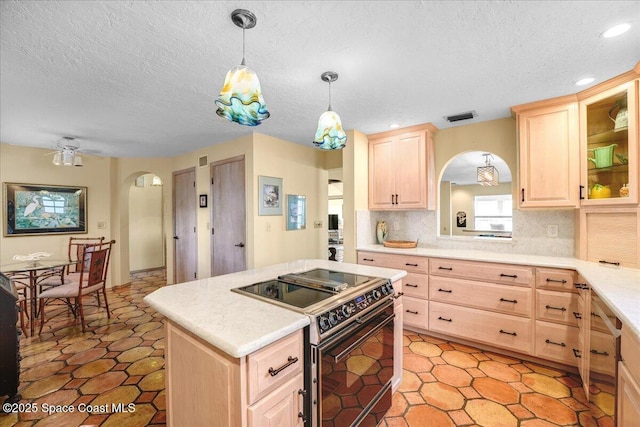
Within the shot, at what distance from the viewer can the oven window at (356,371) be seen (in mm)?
1305

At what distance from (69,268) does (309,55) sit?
195 inches

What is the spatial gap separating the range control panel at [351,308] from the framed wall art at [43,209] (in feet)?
16.8

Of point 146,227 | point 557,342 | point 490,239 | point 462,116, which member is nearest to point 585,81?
point 462,116

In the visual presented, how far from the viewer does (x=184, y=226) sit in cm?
477

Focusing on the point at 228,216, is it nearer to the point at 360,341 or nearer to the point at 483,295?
the point at 360,341

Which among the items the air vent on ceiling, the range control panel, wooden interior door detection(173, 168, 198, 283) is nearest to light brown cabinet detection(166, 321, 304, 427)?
the range control panel

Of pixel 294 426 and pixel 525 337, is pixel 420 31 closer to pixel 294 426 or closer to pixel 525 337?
pixel 294 426

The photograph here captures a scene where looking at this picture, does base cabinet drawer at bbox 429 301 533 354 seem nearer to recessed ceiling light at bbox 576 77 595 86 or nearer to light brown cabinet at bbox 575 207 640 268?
light brown cabinet at bbox 575 207 640 268

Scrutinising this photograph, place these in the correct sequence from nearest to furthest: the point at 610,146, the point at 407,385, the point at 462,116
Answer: the point at 407,385 < the point at 610,146 < the point at 462,116

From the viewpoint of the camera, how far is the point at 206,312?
1282 mm

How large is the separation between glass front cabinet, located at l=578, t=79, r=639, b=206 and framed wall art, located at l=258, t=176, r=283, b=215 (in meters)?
3.15

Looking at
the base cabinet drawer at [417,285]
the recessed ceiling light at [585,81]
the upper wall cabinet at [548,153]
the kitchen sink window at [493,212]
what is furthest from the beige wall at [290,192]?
the kitchen sink window at [493,212]

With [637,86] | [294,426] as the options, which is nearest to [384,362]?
[294,426]

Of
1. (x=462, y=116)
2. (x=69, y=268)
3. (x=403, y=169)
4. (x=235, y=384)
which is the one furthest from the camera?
(x=69, y=268)
